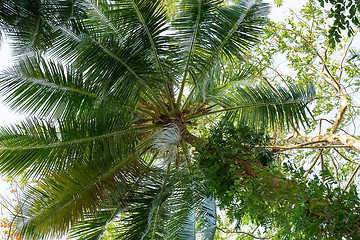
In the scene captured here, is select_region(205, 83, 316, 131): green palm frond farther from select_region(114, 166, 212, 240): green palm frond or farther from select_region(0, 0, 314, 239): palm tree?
select_region(114, 166, 212, 240): green palm frond

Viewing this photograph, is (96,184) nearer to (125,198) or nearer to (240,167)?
(125,198)

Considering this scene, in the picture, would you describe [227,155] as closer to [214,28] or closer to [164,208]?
A: [164,208]

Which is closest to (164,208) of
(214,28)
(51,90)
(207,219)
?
(207,219)

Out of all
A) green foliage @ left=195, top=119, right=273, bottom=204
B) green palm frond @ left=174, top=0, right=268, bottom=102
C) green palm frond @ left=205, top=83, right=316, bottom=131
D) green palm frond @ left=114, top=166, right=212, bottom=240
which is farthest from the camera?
green palm frond @ left=174, top=0, right=268, bottom=102

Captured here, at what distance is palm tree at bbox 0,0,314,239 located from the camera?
500cm

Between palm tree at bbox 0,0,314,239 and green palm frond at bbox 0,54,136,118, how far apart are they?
0.01 m

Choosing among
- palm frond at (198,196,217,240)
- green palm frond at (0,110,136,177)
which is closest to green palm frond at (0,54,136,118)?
green palm frond at (0,110,136,177)

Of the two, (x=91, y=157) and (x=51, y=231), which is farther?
(x=91, y=157)

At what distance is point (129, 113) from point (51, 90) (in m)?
1.15

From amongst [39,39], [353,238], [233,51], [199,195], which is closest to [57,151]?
[39,39]

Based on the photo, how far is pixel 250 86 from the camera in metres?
5.61

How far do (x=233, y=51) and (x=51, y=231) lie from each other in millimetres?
3485

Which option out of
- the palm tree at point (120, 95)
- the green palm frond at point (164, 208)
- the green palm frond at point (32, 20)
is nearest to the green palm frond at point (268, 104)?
the palm tree at point (120, 95)

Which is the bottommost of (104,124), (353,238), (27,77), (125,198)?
(353,238)
